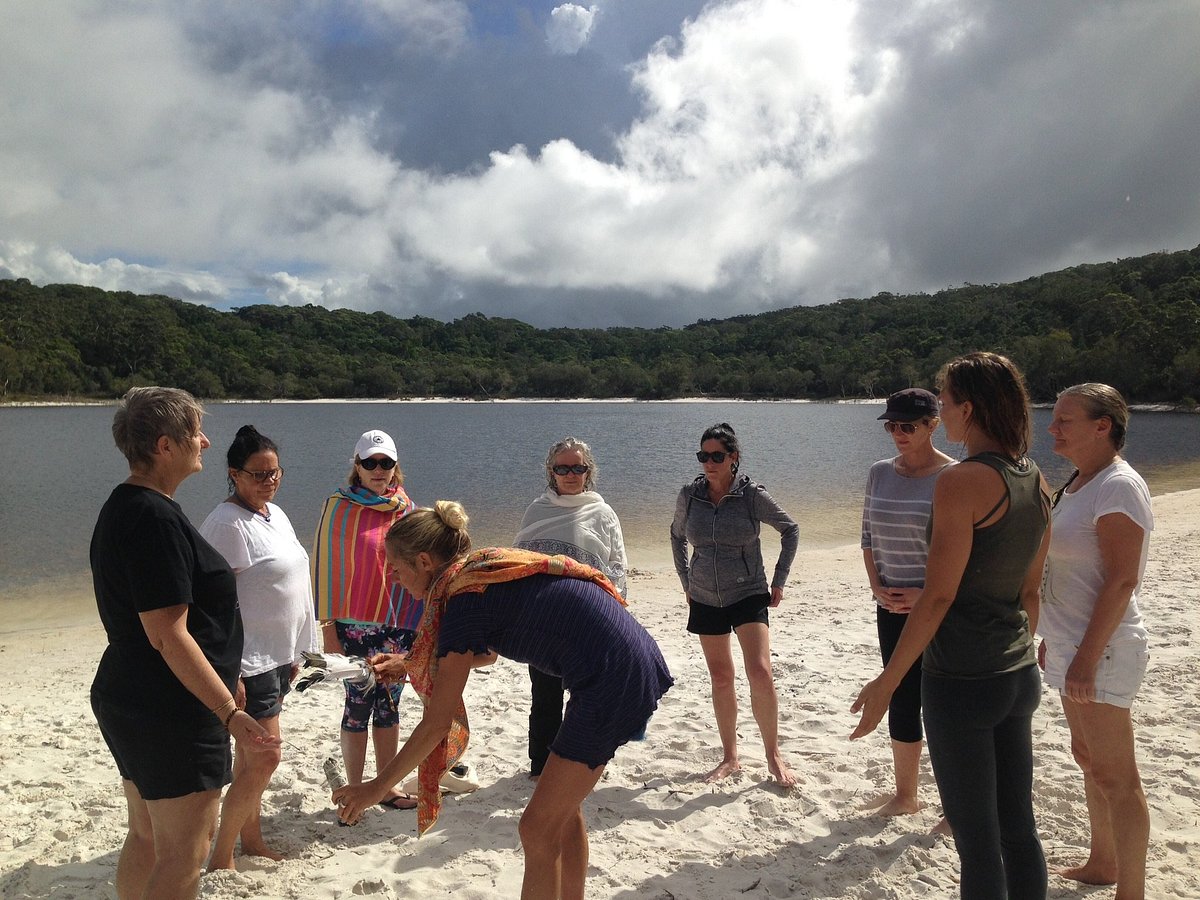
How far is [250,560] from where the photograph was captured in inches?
119

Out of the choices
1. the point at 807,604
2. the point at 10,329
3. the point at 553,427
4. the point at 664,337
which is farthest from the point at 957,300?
the point at 10,329

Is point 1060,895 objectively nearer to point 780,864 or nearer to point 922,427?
point 780,864

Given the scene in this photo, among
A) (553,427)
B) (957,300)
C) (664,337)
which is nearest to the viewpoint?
(553,427)

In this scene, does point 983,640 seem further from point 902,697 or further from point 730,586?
point 730,586

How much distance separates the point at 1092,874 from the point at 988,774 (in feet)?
4.47

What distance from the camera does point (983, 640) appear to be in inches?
86.9

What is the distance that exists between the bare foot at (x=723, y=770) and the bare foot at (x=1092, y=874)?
5.16 feet

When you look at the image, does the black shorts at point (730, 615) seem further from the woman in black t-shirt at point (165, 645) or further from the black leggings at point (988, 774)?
the woman in black t-shirt at point (165, 645)

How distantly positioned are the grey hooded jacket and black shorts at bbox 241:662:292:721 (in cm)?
209

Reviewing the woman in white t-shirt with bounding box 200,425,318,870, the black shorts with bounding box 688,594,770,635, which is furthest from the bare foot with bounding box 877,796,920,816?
the woman in white t-shirt with bounding box 200,425,318,870

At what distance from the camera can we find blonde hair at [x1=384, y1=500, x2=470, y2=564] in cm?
228

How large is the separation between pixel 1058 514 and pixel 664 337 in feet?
481

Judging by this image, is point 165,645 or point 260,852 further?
point 260,852

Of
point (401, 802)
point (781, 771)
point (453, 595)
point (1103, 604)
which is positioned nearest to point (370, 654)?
point (401, 802)
